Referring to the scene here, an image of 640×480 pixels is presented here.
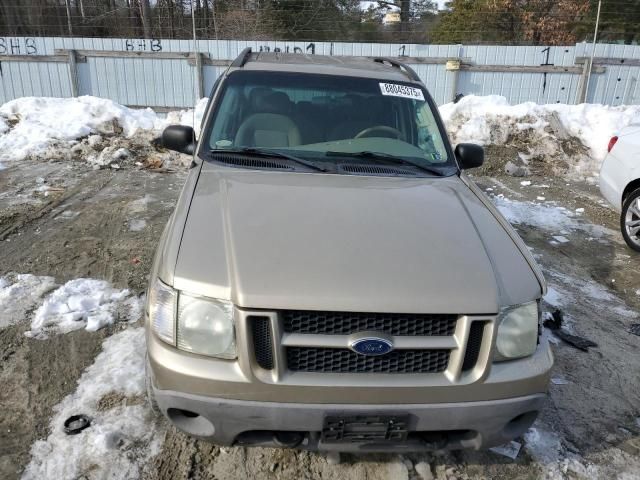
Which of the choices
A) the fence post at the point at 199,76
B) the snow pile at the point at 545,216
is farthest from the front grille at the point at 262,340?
the fence post at the point at 199,76

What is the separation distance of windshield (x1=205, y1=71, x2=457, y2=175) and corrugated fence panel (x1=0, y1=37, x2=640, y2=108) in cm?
1011

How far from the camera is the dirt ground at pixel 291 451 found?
262 cm

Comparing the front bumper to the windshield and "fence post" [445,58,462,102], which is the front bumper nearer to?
the windshield

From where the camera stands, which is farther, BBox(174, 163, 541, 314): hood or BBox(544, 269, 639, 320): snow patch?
BBox(544, 269, 639, 320): snow patch

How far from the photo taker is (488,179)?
905 cm

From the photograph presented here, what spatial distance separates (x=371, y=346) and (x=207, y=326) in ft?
2.25

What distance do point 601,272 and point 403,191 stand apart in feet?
11.6

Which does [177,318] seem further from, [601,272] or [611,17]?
[611,17]

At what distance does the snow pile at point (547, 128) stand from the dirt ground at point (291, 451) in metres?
3.14

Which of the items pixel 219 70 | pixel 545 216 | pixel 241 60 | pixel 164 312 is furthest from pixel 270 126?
pixel 219 70

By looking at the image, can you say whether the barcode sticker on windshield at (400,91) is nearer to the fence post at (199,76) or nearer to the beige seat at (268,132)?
the beige seat at (268,132)

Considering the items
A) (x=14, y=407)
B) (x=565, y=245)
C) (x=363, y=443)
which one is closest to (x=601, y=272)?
(x=565, y=245)

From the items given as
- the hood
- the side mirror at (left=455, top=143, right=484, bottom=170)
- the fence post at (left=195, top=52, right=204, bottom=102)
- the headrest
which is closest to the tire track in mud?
the hood

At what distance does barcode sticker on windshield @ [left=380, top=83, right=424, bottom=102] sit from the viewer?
12.3ft
